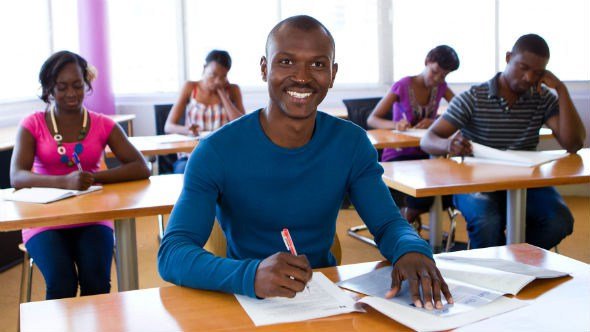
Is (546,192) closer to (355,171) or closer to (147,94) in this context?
(355,171)

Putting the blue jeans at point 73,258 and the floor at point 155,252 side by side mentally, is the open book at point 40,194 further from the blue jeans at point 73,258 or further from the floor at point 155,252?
the floor at point 155,252

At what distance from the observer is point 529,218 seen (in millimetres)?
3086

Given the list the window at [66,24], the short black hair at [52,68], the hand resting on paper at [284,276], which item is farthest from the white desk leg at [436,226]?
the window at [66,24]

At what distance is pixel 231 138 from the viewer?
5.45 feet

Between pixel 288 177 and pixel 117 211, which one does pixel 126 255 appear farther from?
pixel 288 177

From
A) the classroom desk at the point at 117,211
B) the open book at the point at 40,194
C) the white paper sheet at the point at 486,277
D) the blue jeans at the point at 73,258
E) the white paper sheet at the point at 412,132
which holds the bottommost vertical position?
the blue jeans at the point at 73,258

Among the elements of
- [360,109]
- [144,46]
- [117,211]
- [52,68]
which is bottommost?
[117,211]

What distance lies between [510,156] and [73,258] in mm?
1837

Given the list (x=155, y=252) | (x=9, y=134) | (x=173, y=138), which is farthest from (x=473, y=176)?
(x=9, y=134)

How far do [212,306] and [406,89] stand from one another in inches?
135

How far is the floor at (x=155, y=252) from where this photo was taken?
11.6ft

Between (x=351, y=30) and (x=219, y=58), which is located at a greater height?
(x=351, y=30)

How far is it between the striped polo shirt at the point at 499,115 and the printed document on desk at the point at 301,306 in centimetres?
200

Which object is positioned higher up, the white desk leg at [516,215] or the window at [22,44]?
the window at [22,44]
